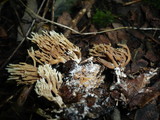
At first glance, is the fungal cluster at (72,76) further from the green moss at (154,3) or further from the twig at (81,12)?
the green moss at (154,3)

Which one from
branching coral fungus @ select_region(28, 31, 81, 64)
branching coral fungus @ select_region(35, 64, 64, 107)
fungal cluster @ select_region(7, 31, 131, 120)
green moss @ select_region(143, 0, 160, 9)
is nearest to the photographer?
branching coral fungus @ select_region(35, 64, 64, 107)

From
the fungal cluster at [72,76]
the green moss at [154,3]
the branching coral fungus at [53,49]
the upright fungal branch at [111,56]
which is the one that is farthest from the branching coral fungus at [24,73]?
the green moss at [154,3]

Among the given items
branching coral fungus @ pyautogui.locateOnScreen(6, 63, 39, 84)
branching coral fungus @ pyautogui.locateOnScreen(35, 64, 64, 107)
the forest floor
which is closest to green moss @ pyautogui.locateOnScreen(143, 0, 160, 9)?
the forest floor

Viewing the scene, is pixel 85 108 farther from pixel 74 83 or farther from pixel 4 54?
pixel 4 54

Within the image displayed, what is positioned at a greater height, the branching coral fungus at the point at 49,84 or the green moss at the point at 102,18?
the green moss at the point at 102,18

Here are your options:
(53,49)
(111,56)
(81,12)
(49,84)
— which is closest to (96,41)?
(111,56)

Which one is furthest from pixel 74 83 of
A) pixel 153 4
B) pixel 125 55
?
pixel 153 4

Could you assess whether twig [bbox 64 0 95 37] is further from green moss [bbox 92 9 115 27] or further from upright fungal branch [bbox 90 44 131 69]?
upright fungal branch [bbox 90 44 131 69]
